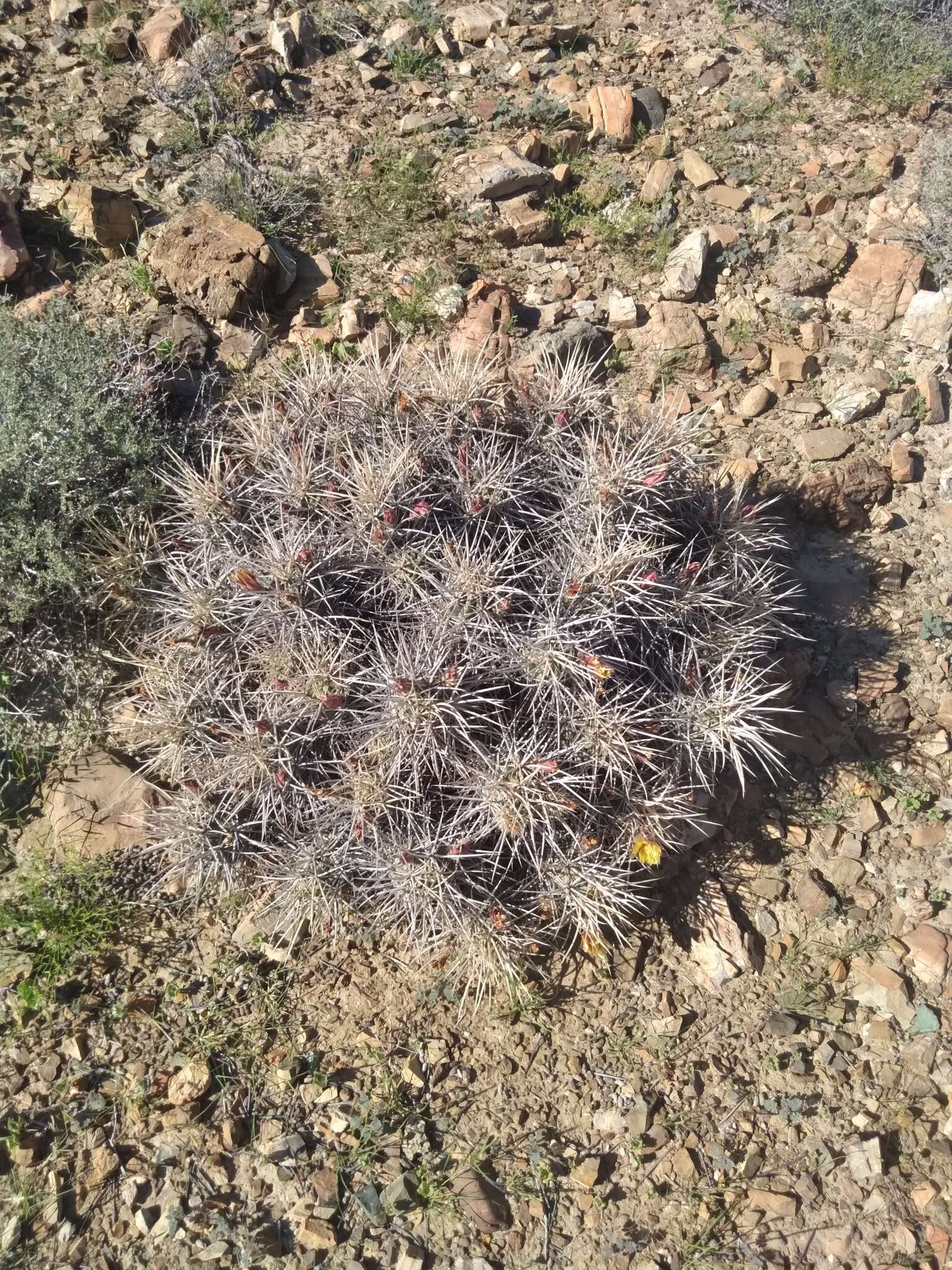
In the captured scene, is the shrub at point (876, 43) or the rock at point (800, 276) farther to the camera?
the shrub at point (876, 43)

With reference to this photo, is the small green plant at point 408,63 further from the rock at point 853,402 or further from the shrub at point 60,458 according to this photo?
the rock at point 853,402

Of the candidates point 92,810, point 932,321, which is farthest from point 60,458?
point 932,321

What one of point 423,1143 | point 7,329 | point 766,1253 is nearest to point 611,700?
point 423,1143

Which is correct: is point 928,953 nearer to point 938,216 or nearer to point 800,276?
point 800,276

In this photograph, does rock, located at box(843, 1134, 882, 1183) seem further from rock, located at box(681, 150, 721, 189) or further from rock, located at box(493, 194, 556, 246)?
rock, located at box(681, 150, 721, 189)

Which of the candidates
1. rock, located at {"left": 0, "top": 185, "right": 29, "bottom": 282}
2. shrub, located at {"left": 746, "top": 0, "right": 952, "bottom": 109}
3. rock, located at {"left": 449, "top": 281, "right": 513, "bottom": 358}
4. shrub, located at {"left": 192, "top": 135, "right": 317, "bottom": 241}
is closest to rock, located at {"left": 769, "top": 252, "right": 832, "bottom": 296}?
rock, located at {"left": 449, "top": 281, "right": 513, "bottom": 358}

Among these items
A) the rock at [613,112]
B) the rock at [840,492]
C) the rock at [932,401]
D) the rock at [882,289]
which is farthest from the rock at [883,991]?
the rock at [613,112]

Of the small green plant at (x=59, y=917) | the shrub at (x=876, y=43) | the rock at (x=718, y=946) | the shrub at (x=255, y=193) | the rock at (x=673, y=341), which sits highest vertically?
the shrub at (x=255, y=193)
